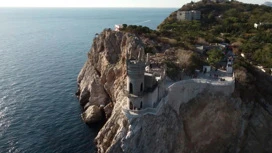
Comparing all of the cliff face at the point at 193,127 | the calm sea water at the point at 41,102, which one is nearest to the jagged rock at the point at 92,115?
the cliff face at the point at 193,127

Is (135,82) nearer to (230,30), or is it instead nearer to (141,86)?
(141,86)

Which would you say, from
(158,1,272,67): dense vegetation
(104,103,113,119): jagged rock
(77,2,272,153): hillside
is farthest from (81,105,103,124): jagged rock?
(158,1,272,67): dense vegetation

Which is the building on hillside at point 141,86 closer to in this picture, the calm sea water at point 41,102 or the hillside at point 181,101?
the hillside at point 181,101

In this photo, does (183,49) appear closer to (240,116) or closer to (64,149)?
(240,116)

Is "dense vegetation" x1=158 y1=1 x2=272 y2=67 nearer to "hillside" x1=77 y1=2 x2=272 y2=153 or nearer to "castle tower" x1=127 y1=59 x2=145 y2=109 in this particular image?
"hillside" x1=77 y1=2 x2=272 y2=153

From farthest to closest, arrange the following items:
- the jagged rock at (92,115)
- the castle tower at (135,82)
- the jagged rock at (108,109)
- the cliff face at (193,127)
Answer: the jagged rock at (108,109) < the jagged rock at (92,115) < the cliff face at (193,127) < the castle tower at (135,82)

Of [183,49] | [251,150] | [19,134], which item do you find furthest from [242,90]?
[19,134]
